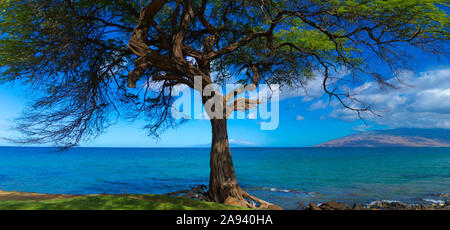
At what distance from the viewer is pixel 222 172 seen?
35.3 feet

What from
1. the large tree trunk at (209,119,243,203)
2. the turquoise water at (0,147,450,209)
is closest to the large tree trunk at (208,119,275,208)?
the large tree trunk at (209,119,243,203)

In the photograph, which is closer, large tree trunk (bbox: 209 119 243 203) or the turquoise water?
large tree trunk (bbox: 209 119 243 203)

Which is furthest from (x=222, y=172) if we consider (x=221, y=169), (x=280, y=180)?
(x=280, y=180)

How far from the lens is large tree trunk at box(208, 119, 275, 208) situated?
10734 millimetres

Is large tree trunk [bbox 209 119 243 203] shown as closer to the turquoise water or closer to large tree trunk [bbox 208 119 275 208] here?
large tree trunk [bbox 208 119 275 208]

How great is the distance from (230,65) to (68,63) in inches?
288

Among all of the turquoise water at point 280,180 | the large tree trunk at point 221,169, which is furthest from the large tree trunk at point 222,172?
the turquoise water at point 280,180

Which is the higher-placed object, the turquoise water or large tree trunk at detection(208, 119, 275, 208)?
large tree trunk at detection(208, 119, 275, 208)

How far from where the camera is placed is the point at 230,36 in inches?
526

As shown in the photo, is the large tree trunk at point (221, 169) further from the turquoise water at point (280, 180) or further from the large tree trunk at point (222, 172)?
the turquoise water at point (280, 180)
